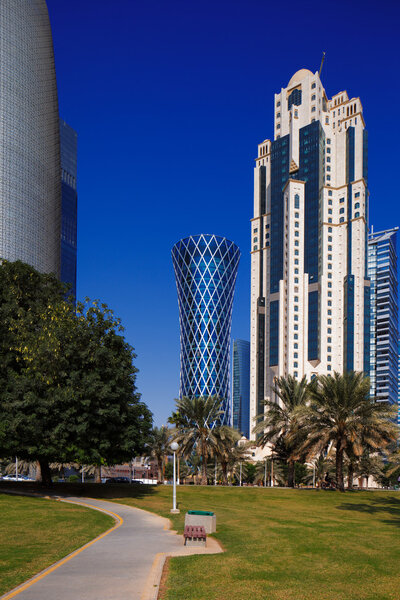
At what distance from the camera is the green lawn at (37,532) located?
46.2 ft

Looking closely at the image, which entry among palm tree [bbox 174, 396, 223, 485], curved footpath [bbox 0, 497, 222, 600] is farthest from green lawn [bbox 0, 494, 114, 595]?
palm tree [bbox 174, 396, 223, 485]

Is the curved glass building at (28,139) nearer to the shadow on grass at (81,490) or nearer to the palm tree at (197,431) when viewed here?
the palm tree at (197,431)

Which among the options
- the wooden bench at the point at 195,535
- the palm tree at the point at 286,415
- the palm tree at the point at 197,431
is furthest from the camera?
the palm tree at the point at 197,431

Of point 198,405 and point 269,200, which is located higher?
point 269,200

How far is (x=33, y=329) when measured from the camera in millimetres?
39562

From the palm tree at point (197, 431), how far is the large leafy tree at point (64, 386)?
16.7m

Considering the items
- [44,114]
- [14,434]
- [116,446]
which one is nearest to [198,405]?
[116,446]

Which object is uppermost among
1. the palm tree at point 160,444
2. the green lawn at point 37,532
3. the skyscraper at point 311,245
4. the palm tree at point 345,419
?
the skyscraper at point 311,245

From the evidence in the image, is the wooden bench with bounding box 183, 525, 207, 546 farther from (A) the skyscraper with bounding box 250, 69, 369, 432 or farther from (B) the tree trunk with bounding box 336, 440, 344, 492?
(A) the skyscraper with bounding box 250, 69, 369, 432

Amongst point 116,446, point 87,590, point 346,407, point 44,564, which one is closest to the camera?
point 87,590

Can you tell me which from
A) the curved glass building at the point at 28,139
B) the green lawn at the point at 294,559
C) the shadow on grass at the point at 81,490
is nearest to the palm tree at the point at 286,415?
Answer: the shadow on grass at the point at 81,490

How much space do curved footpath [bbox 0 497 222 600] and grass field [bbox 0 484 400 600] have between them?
2.10ft

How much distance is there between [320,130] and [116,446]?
150 meters

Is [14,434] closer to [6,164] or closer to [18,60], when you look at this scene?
[6,164]
